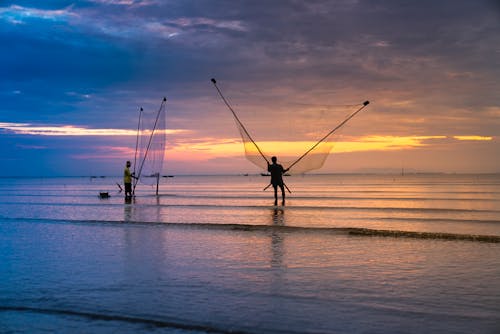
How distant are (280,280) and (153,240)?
5.66 metres

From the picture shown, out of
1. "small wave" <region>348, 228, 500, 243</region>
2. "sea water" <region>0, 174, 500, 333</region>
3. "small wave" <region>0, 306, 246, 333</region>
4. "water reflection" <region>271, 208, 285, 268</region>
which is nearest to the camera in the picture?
"small wave" <region>0, 306, 246, 333</region>

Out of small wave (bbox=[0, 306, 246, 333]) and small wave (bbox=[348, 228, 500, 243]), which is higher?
small wave (bbox=[348, 228, 500, 243])

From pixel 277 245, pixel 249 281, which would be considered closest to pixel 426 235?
pixel 277 245

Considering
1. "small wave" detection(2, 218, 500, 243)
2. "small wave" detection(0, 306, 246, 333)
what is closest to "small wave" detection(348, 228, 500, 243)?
"small wave" detection(2, 218, 500, 243)

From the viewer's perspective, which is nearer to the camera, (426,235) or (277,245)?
(277,245)

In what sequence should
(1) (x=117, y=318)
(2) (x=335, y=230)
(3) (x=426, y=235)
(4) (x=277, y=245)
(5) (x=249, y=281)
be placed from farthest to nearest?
(2) (x=335, y=230), (3) (x=426, y=235), (4) (x=277, y=245), (5) (x=249, y=281), (1) (x=117, y=318)

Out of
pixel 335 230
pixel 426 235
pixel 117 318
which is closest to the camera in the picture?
pixel 117 318

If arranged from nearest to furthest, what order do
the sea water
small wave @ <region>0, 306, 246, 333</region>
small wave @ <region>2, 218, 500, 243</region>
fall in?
1. small wave @ <region>0, 306, 246, 333</region>
2. the sea water
3. small wave @ <region>2, 218, 500, 243</region>

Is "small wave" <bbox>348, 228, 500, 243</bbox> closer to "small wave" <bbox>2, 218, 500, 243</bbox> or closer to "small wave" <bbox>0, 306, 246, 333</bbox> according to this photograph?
"small wave" <bbox>2, 218, 500, 243</bbox>

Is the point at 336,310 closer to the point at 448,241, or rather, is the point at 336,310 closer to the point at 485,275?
the point at 485,275

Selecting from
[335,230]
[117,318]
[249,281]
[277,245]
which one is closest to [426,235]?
[335,230]

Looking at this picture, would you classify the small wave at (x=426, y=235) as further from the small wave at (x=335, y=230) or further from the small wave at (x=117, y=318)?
the small wave at (x=117, y=318)

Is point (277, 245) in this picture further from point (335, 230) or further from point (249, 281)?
point (249, 281)

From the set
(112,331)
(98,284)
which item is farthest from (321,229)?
(112,331)
